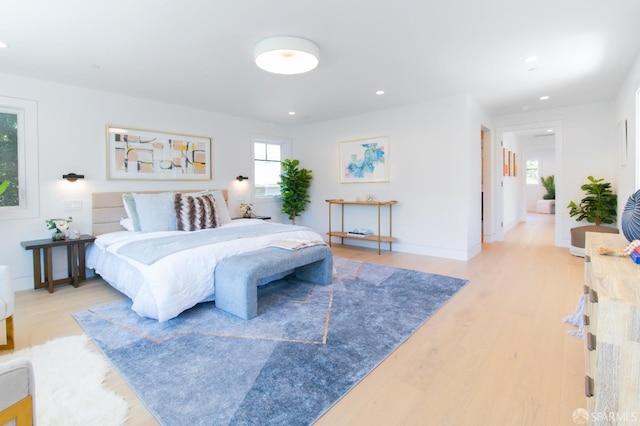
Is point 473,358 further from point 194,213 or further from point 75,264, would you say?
point 75,264

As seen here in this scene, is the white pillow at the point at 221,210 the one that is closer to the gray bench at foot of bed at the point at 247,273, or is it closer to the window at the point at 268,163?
the window at the point at 268,163

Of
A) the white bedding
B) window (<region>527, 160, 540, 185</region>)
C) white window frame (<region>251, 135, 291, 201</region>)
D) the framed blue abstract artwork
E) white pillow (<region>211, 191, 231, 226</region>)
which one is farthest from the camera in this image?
window (<region>527, 160, 540, 185</region>)

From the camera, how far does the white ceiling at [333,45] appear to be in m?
2.30

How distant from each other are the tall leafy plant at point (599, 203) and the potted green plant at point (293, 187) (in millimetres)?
4685

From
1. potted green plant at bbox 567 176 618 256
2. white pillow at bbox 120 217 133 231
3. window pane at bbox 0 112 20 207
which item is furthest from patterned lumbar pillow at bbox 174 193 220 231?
potted green plant at bbox 567 176 618 256

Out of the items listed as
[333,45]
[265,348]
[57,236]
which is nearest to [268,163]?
[57,236]

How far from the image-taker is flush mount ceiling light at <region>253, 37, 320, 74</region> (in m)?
2.68

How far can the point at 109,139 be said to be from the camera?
4184mm

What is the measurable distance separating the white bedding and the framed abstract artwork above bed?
1.35 meters

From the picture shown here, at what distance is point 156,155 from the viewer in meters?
4.62

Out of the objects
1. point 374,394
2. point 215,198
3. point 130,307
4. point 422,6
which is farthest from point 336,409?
point 215,198

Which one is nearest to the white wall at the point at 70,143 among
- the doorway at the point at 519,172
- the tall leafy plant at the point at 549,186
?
the doorway at the point at 519,172

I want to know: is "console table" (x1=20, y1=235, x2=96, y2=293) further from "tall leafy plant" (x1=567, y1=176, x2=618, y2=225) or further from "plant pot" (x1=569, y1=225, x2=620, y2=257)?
"tall leafy plant" (x1=567, y1=176, x2=618, y2=225)

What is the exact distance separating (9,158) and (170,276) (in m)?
2.60
